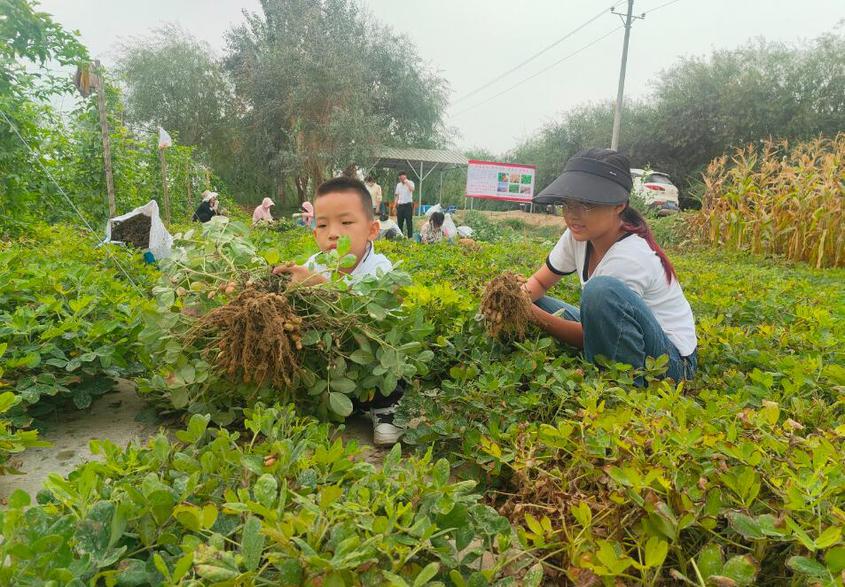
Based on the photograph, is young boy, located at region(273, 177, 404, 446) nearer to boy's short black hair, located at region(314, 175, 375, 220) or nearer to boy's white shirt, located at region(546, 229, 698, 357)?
boy's short black hair, located at region(314, 175, 375, 220)

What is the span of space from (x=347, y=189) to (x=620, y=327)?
146 cm

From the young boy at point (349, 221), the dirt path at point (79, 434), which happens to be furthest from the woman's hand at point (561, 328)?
the dirt path at point (79, 434)

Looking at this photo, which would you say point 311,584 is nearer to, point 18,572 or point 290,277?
point 18,572

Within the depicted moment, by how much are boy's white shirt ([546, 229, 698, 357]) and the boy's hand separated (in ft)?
4.03

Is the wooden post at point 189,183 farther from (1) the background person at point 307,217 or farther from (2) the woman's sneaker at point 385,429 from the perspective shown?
(2) the woman's sneaker at point 385,429

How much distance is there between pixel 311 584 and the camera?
89cm

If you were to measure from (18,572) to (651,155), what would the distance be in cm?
3057

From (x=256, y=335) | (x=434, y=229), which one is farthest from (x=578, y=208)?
(x=434, y=229)

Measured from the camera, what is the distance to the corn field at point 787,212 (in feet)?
28.7

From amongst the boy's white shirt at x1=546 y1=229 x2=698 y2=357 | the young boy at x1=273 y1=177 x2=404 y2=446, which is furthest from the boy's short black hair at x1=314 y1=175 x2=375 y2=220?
the boy's white shirt at x1=546 y1=229 x2=698 y2=357

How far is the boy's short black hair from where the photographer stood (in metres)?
2.76

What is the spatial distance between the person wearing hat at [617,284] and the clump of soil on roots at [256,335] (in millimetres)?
1134

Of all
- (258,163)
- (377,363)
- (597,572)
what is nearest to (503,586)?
(597,572)

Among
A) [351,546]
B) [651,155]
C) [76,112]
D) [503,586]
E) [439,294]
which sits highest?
[651,155]
